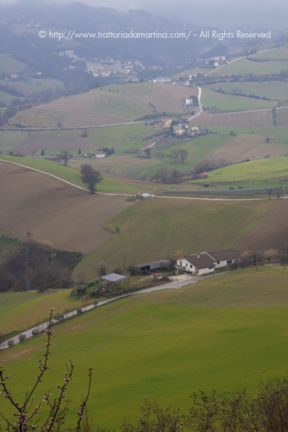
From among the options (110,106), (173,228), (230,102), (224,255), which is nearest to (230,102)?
(230,102)

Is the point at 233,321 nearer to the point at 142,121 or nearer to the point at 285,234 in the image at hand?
the point at 285,234

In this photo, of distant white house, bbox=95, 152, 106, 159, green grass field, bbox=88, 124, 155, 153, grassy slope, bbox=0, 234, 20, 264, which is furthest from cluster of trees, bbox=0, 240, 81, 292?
green grass field, bbox=88, 124, 155, 153

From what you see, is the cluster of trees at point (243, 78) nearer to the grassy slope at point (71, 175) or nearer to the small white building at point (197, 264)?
the grassy slope at point (71, 175)

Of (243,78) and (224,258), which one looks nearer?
(224,258)

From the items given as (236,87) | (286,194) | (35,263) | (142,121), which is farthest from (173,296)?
(236,87)

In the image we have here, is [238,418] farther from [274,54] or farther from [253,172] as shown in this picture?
[274,54]

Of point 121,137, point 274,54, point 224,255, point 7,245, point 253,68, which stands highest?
point 274,54

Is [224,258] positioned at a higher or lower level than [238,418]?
higher

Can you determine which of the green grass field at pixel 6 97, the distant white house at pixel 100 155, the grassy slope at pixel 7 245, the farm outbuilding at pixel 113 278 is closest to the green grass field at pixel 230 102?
the distant white house at pixel 100 155

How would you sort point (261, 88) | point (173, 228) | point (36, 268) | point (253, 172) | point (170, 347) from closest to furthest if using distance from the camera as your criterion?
point (170, 347) → point (36, 268) → point (173, 228) → point (253, 172) → point (261, 88)
